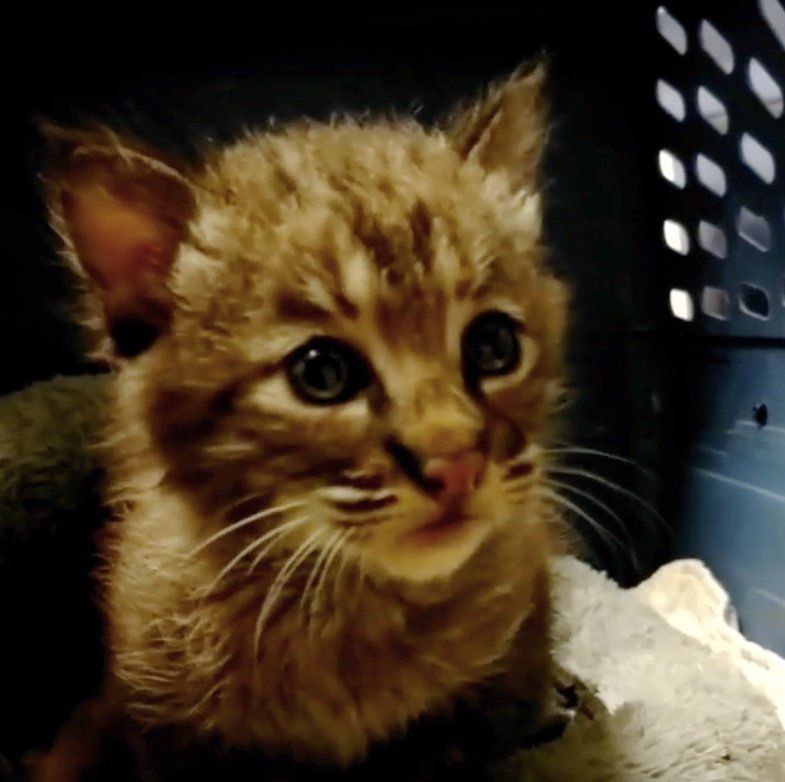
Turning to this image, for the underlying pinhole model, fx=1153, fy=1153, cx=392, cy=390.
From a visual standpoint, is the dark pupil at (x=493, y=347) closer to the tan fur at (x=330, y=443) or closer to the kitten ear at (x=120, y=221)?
the tan fur at (x=330, y=443)

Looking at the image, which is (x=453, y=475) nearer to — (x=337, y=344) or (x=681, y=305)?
(x=337, y=344)

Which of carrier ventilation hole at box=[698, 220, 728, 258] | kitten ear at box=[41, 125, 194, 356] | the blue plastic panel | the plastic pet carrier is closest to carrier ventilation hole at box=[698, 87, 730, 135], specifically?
the plastic pet carrier

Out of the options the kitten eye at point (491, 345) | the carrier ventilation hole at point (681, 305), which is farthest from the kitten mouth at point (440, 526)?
the carrier ventilation hole at point (681, 305)

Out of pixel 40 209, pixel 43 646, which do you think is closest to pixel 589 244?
pixel 40 209

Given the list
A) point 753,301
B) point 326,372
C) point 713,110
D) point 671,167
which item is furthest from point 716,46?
point 326,372

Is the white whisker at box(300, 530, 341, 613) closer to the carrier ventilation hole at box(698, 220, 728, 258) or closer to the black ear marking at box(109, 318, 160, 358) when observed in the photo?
the black ear marking at box(109, 318, 160, 358)
